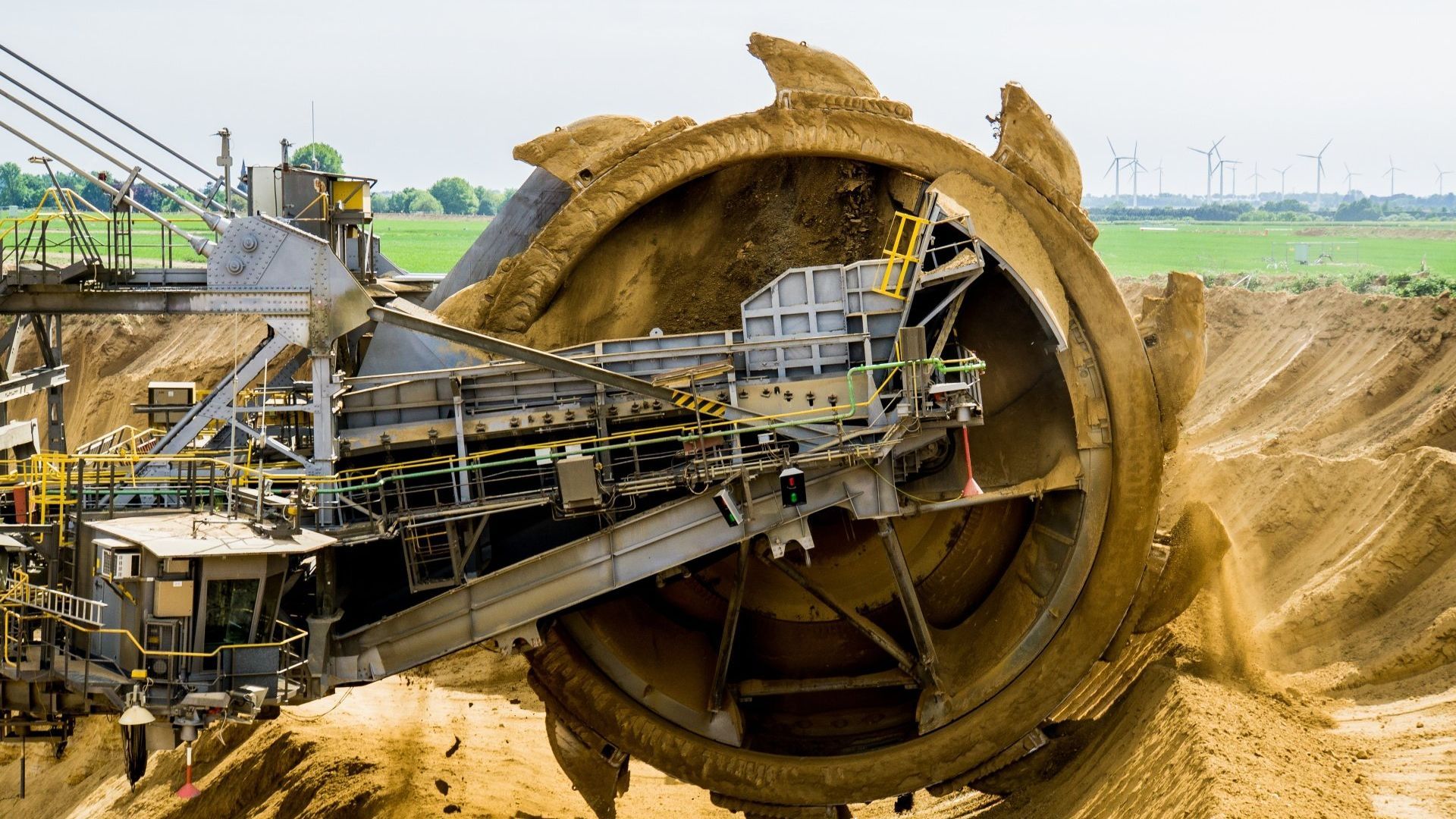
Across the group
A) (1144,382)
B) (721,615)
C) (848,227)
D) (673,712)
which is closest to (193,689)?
(673,712)

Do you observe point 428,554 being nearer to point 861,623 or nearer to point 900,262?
point 861,623

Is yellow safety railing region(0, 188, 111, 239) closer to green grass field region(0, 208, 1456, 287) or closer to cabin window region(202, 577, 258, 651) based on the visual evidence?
cabin window region(202, 577, 258, 651)

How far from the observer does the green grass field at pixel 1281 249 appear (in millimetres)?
55344

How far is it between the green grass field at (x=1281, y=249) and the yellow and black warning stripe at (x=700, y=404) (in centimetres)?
3222

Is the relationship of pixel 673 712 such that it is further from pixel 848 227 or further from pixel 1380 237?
pixel 1380 237

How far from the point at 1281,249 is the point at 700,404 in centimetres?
6128

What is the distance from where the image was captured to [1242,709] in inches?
562

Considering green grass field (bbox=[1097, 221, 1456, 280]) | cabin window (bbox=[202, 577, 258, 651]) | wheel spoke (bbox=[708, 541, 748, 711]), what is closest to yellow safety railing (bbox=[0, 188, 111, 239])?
cabin window (bbox=[202, 577, 258, 651])

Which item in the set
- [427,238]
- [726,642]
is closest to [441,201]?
[427,238]

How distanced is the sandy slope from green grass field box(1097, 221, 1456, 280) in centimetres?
2274

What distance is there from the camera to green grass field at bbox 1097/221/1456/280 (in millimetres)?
55344

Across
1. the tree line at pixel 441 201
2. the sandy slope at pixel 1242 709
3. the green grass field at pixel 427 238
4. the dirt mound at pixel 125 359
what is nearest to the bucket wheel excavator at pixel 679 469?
the sandy slope at pixel 1242 709

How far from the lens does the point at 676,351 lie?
49.2 ft

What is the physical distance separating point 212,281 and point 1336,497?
14087 mm
